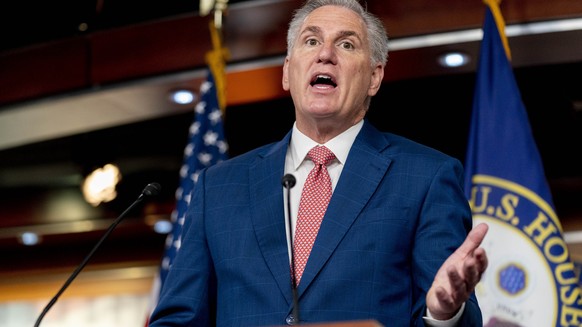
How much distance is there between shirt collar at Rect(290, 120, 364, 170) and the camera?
228 centimetres

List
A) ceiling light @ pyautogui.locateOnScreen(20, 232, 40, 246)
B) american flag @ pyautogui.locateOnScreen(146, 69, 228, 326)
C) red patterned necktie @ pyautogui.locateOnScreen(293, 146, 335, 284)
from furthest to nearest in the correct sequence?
ceiling light @ pyautogui.locateOnScreen(20, 232, 40, 246) → american flag @ pyautogui.locateOnScreen(146, 69, 228, 326) → red patterned necktie @ pyautogui.locateOnScreen(293, 146, 335, 284)

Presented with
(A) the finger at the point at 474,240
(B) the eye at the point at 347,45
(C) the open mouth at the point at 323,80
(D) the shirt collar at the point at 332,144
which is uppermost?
(B) the eye at the point at 347,45

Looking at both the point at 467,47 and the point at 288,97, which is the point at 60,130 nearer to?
the point at 288,97

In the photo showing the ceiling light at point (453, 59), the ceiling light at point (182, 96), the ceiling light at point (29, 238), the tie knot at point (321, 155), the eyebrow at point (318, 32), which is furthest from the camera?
the ceiling light at point (29, 238)

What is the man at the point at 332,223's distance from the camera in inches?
78.3

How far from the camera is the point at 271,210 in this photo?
2.16 m

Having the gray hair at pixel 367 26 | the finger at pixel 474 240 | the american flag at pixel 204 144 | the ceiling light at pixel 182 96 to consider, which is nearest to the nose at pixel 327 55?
the gray hair at pixel 367 26

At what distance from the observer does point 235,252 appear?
7.01 ft

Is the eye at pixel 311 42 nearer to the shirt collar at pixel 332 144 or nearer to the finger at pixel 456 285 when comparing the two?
the shirt collar at pixel 332 144

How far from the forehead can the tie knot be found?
1.13 ft

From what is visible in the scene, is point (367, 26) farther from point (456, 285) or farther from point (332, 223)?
point (456, 285)

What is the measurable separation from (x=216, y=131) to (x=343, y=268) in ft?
8.94

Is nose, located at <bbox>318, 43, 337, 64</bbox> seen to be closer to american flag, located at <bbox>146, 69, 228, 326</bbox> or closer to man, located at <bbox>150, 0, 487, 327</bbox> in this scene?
man, located at <bbox>150, 0, 487, 327</bbox>

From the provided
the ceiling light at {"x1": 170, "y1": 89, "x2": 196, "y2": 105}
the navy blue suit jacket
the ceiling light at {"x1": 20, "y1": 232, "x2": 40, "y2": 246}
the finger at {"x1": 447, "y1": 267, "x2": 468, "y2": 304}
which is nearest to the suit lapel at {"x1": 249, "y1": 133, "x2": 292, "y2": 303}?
the navy blue suit jacket
